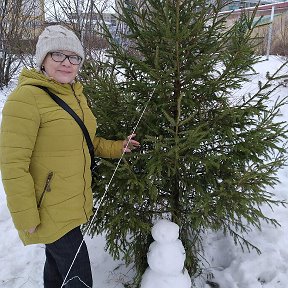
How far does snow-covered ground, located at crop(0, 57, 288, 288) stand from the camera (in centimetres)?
315

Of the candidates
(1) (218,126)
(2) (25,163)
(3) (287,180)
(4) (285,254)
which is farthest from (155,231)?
(3) (287,180)

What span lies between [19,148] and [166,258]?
4.57 ft

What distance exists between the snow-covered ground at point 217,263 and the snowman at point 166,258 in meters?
0.79

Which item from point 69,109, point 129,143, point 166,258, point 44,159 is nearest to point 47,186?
point 44,159

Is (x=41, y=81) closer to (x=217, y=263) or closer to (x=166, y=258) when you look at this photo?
(x=166, y=258)

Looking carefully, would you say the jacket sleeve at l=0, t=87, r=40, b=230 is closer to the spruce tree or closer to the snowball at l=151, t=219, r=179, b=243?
the spruce tree

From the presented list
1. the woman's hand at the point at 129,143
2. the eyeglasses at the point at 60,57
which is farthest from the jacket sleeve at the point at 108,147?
the eyeglasses at the point at 60,57

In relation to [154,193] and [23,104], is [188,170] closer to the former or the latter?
[154,193]

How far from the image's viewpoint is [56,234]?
2137 millimetres

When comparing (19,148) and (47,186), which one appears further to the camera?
(47,186)

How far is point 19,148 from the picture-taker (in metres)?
1.87

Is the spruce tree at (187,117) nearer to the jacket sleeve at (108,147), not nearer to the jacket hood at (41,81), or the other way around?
the jacket sleeve at (108,147)

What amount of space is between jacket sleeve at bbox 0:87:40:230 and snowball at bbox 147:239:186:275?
1.07m

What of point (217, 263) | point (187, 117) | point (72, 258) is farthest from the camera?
point (217, 263)
